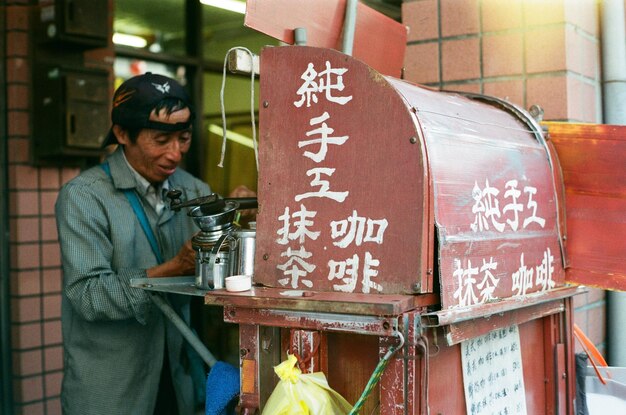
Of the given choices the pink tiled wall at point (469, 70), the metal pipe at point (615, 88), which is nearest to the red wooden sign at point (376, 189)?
the pink tiled wall at point (469, 70)

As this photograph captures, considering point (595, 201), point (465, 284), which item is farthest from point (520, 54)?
point (465, 284)

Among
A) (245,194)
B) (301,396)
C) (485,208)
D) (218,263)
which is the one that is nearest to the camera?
(301,396)

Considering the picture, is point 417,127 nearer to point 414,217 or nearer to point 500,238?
point 414,217

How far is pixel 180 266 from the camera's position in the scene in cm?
292

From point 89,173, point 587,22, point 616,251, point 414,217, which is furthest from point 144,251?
point 587,22

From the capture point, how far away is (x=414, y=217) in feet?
6.79

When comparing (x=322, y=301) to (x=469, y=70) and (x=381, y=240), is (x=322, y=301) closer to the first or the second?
(x=381, y=240)

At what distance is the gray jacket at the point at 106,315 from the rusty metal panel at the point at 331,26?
1196 mm

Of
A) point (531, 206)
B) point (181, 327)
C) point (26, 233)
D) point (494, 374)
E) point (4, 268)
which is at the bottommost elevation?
point (494, 374)

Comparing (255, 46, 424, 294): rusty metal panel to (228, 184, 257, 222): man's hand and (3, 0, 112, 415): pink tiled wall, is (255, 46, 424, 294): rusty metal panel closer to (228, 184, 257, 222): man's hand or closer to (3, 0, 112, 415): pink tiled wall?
(228, 184, 257, 222): man's hand

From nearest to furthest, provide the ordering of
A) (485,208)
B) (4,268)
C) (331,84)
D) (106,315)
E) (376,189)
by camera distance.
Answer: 1. (376,189)
2. (331,84)
3. (485,208)
4. (106,315)
5. (4,268)

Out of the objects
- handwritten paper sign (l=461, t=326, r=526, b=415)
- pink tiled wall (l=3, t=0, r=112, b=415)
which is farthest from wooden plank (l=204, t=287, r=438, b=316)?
pink tiled wall (l=3, t=0, r=112, b=415)

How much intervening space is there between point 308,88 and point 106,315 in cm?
137

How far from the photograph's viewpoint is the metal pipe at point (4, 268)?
4609 millimetres
